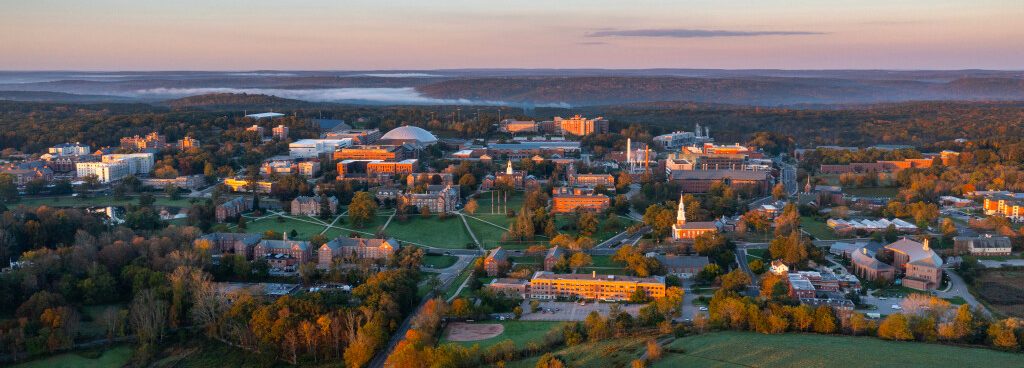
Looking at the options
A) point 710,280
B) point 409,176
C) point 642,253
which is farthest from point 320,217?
point 710,280

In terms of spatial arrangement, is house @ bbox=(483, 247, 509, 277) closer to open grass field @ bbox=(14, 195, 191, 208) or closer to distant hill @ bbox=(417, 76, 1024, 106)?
open grass field @ bbox=(14, 195, 191, 208)

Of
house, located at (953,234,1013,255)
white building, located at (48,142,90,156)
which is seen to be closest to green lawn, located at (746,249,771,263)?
house, located at (953,234,1013,255)

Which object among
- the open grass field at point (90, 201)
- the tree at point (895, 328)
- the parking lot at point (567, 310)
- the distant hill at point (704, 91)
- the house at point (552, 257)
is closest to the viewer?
the tree at point (895, 328)

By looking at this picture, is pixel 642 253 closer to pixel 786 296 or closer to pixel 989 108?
pixel 786 296

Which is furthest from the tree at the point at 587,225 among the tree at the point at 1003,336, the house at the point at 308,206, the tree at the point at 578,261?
the tree at the point at 1003,336

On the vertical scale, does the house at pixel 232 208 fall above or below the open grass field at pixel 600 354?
above

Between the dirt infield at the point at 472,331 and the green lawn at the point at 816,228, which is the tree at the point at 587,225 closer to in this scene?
the green lawn at the point at 816,228
